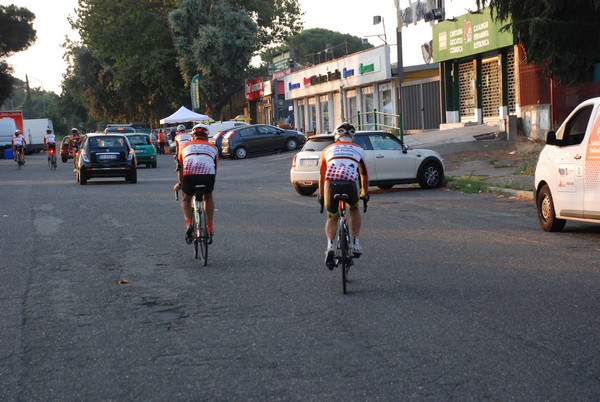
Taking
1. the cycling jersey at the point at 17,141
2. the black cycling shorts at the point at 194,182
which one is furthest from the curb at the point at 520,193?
the cycling jersey at the point at 17,141

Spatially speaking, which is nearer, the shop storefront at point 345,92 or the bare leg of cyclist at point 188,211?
the bare leg of cyclist at point 188,211

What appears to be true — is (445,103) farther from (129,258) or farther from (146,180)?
(129,258)

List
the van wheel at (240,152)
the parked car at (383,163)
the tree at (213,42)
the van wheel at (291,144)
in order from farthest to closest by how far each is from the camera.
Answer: the tree at (213,42), the van wheel at (291,144), the van wheel at (240,152), the parked car at (383,163)

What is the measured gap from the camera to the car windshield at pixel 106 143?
1089 inches

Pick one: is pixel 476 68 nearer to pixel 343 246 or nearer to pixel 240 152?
A: pixel 240 152

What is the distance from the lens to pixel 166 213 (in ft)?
57.8

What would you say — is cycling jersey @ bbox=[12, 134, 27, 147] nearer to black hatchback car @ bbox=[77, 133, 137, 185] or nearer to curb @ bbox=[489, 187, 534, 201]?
black hatchback car @ bbox=[77, 133, 137, 185]

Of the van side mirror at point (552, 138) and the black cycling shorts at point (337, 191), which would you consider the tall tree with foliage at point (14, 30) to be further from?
the black cycling shorts at point (337, 191)

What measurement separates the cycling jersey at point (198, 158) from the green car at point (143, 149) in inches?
1125

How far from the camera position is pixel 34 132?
76125 millimetres

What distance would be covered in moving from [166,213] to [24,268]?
6598 mm

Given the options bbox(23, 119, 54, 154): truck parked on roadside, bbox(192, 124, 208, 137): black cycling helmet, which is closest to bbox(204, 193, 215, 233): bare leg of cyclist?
bbox(192, 124, 208, 137): black cycling helmet

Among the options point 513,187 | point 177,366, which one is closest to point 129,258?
point 177,366

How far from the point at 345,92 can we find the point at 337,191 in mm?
46230
